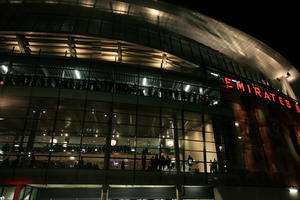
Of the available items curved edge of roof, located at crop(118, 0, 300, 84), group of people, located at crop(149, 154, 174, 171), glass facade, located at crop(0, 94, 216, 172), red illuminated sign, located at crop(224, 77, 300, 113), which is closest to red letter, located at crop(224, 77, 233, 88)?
red illuminated sign, located at crop(224, 77, 300, 113)

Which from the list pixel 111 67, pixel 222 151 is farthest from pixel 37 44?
pixel 222 151

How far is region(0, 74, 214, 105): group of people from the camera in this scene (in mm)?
17750

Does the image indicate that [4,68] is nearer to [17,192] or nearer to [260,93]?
[17,192]

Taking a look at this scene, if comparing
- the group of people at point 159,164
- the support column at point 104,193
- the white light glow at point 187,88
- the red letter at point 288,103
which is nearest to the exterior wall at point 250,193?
the group of people at point 159,164

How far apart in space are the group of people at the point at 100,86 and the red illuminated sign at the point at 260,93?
4789 millimetres

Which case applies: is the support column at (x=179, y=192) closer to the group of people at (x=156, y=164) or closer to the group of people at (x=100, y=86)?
the group of people at (x=156, y=164)

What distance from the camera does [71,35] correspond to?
67.7 feet

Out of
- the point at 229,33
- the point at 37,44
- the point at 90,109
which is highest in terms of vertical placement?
the point at 229,33

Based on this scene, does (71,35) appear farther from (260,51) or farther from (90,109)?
(260,51)

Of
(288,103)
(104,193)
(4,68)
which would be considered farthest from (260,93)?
(4,68)

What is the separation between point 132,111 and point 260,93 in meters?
15.5

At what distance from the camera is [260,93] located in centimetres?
2581

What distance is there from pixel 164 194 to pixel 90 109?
951cm

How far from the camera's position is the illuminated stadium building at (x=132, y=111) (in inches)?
671
